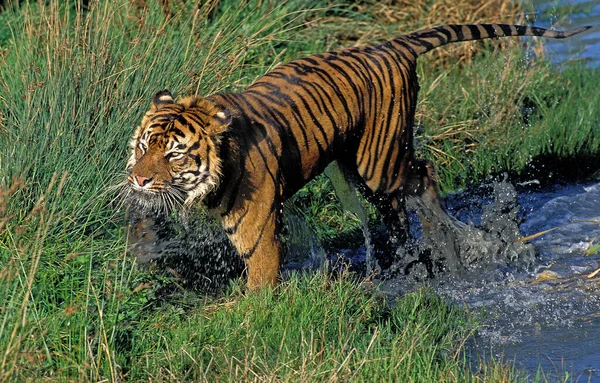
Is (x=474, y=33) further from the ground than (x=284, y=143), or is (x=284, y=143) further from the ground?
(x=474, y=33)

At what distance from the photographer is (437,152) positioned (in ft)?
22.7

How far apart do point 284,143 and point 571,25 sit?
6.39 meters

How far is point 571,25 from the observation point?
9961 mm

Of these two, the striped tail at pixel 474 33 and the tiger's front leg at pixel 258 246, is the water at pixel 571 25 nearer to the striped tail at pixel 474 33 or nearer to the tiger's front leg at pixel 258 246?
the striped tail at pixel 474 33

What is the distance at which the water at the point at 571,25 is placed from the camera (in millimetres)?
9044

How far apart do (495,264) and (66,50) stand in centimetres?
274

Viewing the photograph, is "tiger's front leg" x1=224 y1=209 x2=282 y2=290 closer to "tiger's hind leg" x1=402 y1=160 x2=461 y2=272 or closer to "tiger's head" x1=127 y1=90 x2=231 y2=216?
"tiger's head" x1=127 y1=90 x2=231 y2=216

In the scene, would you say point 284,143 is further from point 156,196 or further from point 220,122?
point 156,196

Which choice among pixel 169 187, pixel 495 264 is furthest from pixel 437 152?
pixel 169 187

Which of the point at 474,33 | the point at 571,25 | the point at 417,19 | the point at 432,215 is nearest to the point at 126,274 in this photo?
the point at 432,215

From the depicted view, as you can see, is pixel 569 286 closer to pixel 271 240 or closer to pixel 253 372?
pixel 271 240

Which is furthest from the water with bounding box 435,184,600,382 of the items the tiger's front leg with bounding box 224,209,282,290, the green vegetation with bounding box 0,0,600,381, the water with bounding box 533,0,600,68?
the water with bounding box 533,0,600,68

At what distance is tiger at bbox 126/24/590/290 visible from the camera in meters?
4.12

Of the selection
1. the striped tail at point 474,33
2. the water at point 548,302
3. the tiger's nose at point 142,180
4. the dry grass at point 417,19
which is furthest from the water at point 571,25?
the tiger's nose at point 142,180
